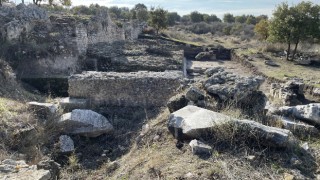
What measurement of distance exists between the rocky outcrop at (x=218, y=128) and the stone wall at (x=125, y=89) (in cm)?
316

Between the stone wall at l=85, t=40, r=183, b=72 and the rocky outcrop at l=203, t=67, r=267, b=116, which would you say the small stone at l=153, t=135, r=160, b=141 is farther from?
the stone wall at l=85, t=40, r=183, b=72

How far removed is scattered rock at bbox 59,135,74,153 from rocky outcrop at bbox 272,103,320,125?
4.34 m

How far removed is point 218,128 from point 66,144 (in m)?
3.80

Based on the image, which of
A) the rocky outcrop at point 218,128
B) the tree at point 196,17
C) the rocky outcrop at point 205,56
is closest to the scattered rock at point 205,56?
the rocky outcrop at point 205,56

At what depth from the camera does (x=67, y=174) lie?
6145 mm

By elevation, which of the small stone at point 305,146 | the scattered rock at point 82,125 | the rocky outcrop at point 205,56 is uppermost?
the small stone at point 305,146

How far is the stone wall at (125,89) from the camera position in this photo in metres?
8.96

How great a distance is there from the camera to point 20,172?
519 cm

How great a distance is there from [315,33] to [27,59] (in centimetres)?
1826

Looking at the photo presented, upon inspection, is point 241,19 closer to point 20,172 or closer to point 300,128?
point 300,128

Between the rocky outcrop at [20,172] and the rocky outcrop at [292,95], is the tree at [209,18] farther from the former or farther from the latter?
the rocky outcrop at [20,172]

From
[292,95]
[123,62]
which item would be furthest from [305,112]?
[123,62]

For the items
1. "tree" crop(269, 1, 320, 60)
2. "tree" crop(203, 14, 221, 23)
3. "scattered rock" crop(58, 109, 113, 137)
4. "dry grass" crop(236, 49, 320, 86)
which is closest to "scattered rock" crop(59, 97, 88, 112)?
"scattered rock" crop(58, 109, 113, 137)

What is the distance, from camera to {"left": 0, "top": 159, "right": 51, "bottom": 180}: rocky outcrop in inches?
196
